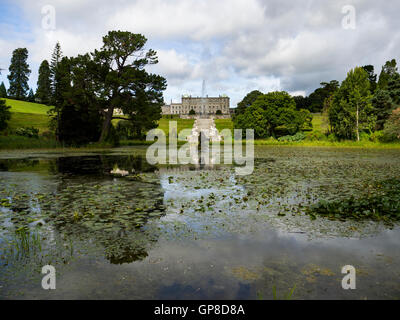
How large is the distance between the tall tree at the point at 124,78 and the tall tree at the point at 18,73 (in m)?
62.5

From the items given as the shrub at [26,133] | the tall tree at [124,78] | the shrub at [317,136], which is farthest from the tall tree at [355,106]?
the shrub at [26,133]

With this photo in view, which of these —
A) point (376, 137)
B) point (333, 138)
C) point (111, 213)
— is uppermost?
point (333, 138)

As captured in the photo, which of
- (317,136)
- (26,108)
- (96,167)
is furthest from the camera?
(26,108)

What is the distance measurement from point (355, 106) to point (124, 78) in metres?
31.7

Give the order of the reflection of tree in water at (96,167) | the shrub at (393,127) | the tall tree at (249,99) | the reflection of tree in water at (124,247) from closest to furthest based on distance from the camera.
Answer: the reflection of tree in water at (124,247) < the reflection of tree in water at (96,167) < the shrub at (393,127) < the tall tree at (249,99)

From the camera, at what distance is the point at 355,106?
4316 cm

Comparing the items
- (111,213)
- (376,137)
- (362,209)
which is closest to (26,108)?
(376,137)

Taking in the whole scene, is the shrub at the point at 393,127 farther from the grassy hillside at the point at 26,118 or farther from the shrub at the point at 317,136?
the grassy hillside at the point at 26,118

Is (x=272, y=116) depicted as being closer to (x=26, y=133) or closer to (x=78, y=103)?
(x=78, y=103)

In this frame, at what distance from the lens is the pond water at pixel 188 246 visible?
3.61 meters

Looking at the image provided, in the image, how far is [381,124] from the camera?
144ft
